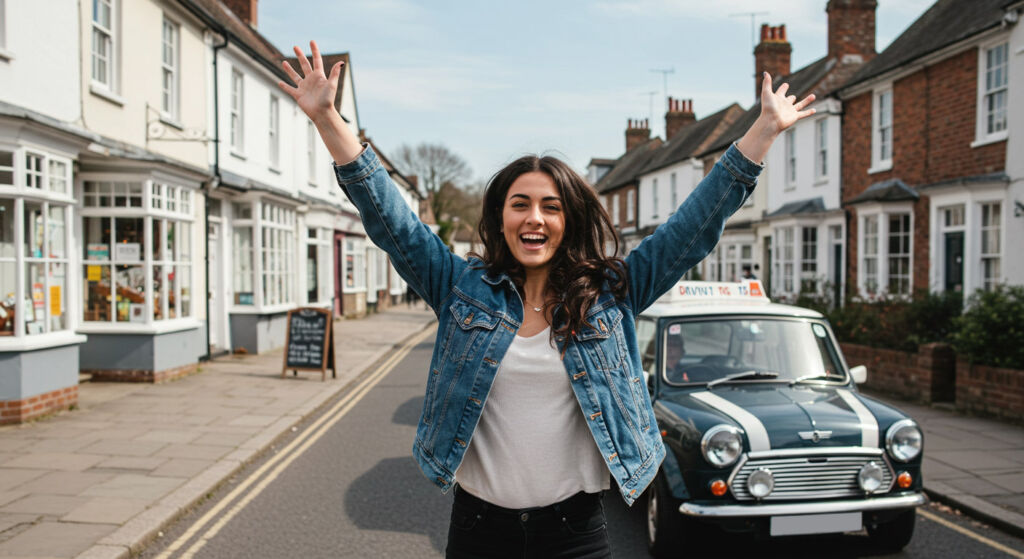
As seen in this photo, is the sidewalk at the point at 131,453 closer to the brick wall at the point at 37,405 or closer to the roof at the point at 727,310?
the brick wall at the point at 37,405

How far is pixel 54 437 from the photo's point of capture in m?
7.69

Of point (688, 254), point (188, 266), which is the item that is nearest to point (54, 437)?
point (188, 266)

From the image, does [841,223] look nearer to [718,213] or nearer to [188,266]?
[188,266]

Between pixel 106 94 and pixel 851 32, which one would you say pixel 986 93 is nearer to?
pixel 851 32

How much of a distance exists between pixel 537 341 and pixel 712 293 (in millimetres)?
4401

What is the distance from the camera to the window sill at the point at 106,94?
10391 mm

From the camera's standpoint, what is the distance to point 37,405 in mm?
8477

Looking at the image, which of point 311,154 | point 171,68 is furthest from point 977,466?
point 311,154

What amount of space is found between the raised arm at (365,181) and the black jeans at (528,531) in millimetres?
694

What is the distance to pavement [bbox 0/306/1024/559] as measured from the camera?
5.05m

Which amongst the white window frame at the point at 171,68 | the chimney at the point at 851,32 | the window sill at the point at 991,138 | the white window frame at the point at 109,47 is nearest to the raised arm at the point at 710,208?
the white window frame at the point at 109,47

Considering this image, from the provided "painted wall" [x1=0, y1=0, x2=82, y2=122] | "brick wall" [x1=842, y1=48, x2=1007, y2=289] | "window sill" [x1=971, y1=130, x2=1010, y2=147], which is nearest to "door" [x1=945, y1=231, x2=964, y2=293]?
"brick wall" [x1=842, y1=48, x2=1007, y2=289]

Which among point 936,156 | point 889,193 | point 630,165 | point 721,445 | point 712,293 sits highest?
point 630,165

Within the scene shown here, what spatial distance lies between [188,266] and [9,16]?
5.07 metres
